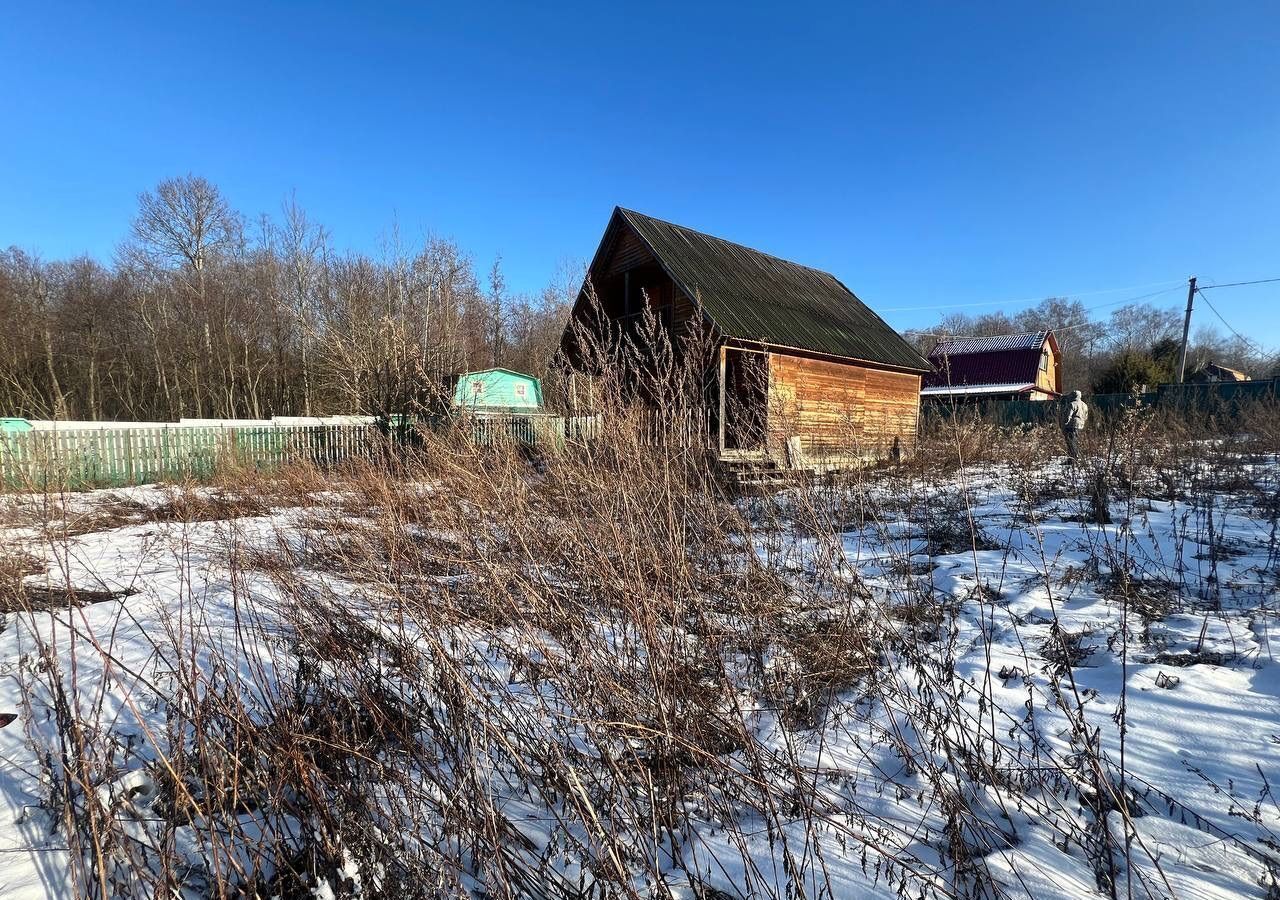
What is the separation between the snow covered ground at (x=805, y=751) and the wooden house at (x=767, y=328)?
700 centimetres

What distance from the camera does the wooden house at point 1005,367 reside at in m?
27.7

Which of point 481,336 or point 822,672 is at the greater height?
point 481,336

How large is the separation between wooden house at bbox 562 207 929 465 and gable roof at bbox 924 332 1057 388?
15.6 metres

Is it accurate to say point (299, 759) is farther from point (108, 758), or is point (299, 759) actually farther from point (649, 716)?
point (649, 716)

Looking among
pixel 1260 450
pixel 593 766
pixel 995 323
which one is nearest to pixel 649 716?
pixel 593 766

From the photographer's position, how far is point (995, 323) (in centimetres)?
4891

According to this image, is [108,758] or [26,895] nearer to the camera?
[26,895]

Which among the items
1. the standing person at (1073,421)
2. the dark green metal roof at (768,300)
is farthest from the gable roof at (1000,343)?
the standing person at (1073,421)

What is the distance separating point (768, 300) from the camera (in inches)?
514

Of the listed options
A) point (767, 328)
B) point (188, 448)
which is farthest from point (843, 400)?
point (188, 448)

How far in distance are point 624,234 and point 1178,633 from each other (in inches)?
485

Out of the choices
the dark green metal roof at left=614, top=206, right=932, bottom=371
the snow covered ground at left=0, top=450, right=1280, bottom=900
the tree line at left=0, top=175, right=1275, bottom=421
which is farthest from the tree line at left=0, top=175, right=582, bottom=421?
the snow covered ground at left=0, top=450, right=1280, bottom=900

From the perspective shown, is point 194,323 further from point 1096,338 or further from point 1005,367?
point 1096,338

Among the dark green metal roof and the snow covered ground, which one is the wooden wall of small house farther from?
the snow covered ground
